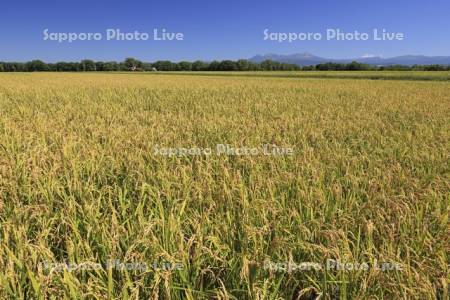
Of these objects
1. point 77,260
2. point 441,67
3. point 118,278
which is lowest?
point 118,278

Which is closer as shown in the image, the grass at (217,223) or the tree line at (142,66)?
the grass at (217,223)

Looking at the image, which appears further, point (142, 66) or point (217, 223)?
point (142, 66)

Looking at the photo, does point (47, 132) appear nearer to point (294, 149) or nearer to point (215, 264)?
point (294, 149)

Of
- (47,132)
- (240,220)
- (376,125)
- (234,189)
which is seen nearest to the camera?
(240,220)

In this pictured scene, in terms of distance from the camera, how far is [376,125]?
8688 millimetres

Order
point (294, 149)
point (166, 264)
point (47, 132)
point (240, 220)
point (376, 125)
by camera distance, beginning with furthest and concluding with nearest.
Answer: point (376, 125) → point (47, 132) → point (294, 149) → point (240, 220) → point (166, 264)

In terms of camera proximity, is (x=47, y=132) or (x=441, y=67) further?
(x=441, y=67)

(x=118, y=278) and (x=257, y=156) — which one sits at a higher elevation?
(x=257, y=156)

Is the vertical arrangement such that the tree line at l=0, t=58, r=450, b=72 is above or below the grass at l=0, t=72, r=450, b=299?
above

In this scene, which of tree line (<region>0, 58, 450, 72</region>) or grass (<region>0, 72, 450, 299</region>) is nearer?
grass (<region>0, 72, 450, 299</region>)

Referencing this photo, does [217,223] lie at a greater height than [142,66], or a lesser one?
lesser

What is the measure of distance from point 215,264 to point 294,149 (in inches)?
141

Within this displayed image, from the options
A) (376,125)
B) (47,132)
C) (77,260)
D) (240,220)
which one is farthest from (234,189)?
(376,125)

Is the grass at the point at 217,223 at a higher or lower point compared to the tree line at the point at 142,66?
lower
